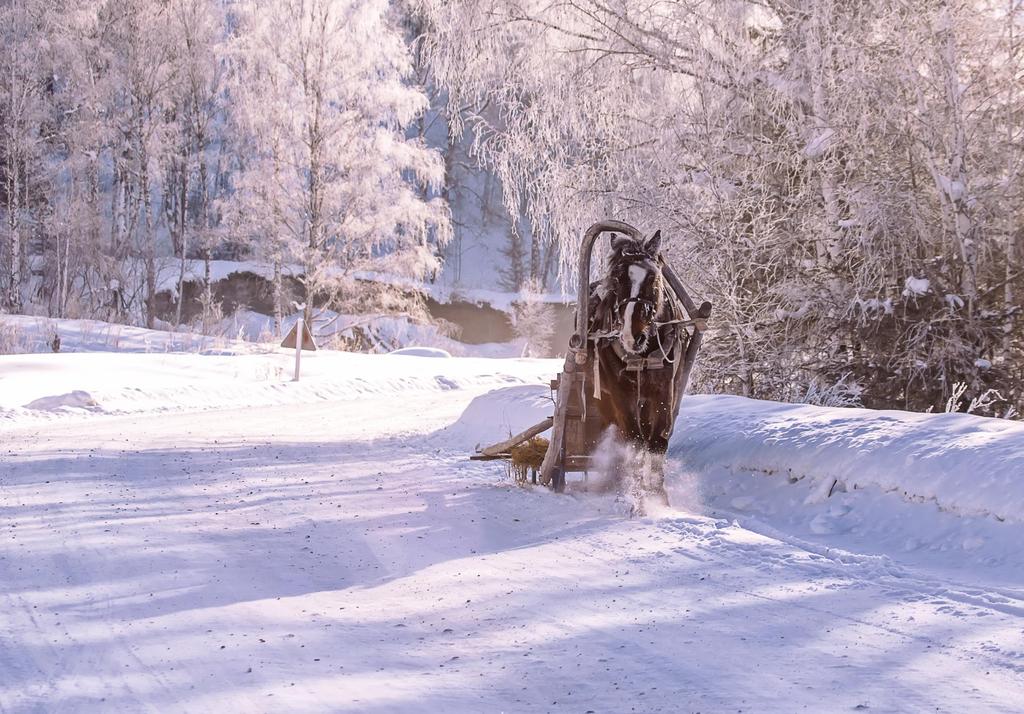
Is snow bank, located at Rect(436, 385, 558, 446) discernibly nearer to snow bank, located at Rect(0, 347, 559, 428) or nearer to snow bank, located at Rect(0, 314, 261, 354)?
snow bank, located at Rect(0, 347, 559, 428)

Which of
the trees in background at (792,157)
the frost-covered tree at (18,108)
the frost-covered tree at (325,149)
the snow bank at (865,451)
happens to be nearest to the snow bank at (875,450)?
the snow bank at (865,451)

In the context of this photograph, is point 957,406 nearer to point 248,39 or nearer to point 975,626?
point 975,626

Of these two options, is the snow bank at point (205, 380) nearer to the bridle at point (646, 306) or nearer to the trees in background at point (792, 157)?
the trees in background at point (792, 157)

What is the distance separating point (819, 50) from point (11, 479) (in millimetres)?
9143

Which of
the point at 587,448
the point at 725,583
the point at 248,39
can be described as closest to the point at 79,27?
the point at 248,39

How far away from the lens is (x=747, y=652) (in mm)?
4086

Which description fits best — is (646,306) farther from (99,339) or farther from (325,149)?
(325,149)

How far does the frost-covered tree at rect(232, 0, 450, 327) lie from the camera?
30453 millimetres

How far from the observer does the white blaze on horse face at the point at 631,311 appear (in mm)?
7547

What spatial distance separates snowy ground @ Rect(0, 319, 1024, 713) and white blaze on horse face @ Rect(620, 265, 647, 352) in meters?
1.27

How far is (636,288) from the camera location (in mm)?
7684

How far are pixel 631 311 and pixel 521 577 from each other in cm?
282

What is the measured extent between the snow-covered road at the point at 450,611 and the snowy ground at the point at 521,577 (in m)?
0.02

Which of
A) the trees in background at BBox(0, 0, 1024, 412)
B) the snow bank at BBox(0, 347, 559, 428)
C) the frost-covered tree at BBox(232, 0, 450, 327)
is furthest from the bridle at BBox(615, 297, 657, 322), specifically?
the frost-covered tree at BBox(232, 0, 450, 327)
